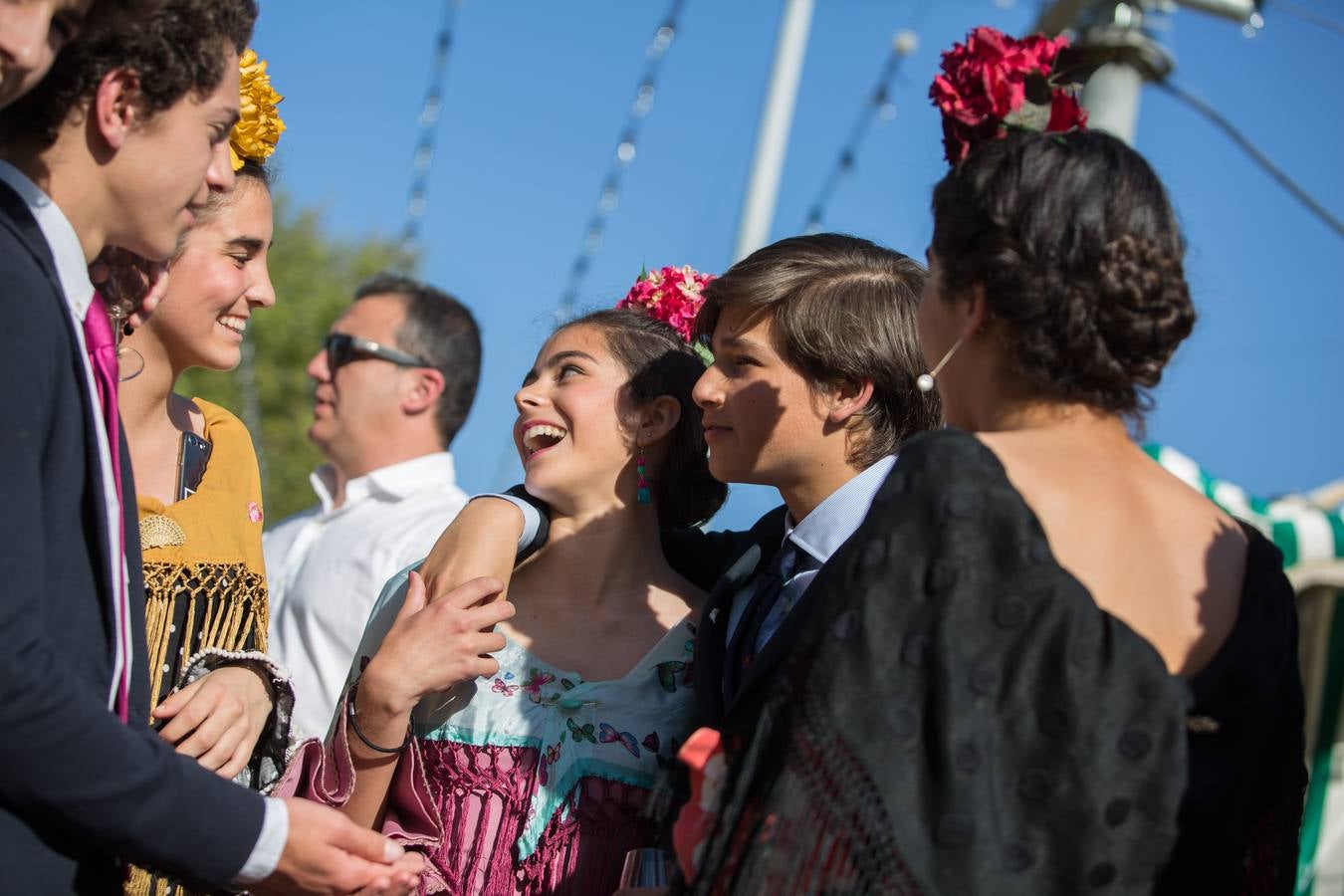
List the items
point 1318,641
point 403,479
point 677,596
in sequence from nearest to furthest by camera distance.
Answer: point 1318,641
point 677,596
point 403,479

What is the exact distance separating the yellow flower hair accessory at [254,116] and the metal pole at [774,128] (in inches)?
268

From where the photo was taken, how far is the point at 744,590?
2.74 m

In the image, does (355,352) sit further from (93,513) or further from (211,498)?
(93,513)

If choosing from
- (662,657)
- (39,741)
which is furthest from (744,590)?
(39,741)

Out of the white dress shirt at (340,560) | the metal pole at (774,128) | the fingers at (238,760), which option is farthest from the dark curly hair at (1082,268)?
the metal pole at (774,128)

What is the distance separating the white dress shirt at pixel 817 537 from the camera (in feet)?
8.44

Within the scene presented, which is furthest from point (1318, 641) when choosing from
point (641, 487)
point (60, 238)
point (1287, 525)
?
point (60, 238)

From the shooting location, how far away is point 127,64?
1766 millimetres

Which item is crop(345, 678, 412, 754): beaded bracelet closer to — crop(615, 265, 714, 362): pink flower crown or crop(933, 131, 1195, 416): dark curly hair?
crop(615, 265, 714, 362): pink flower crown

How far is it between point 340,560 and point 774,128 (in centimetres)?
652

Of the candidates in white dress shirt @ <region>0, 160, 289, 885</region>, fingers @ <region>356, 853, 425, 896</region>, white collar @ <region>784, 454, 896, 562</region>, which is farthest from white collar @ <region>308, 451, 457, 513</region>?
white dress shirt @ <region>0, 160, 289, 885</region>

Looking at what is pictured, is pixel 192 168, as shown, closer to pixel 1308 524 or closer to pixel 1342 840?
pixel 1308 524

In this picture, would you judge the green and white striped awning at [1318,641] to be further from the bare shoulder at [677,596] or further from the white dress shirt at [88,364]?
the white dress shirt at [88,364]

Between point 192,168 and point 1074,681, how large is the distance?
1396mm
